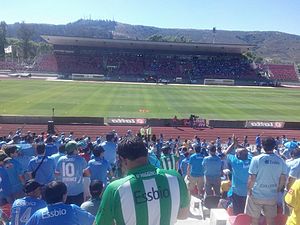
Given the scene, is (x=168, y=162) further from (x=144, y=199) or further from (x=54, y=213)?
(x=144, y=199)

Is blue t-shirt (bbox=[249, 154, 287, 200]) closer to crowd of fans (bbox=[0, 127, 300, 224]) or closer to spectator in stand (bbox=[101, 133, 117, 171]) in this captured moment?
crowd of fans (bbox=[0, 127, 300, 224])

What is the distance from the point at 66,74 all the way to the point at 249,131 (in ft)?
173

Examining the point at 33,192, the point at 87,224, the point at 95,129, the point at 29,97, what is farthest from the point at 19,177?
the point at 29,97

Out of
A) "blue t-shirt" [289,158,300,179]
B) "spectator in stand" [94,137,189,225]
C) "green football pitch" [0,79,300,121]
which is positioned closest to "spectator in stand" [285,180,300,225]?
"spectator in stand" [94,137,189,225]

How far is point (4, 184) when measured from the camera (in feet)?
27.2

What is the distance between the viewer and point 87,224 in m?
4.32

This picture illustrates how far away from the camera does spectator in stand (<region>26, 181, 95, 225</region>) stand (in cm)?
419

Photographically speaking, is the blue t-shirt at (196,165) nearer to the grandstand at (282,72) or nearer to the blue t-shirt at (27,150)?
the blue t-shirt at (27,150)

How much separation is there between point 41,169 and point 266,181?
4660 mm

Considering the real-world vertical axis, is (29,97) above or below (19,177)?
below

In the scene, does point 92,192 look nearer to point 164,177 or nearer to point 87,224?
point 87,224

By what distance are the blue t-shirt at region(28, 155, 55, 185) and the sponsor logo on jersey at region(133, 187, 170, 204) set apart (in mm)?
5257

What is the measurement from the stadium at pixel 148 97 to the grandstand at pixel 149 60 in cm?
21

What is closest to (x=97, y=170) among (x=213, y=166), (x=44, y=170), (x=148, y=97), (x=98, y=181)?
(x=44, y=170)
